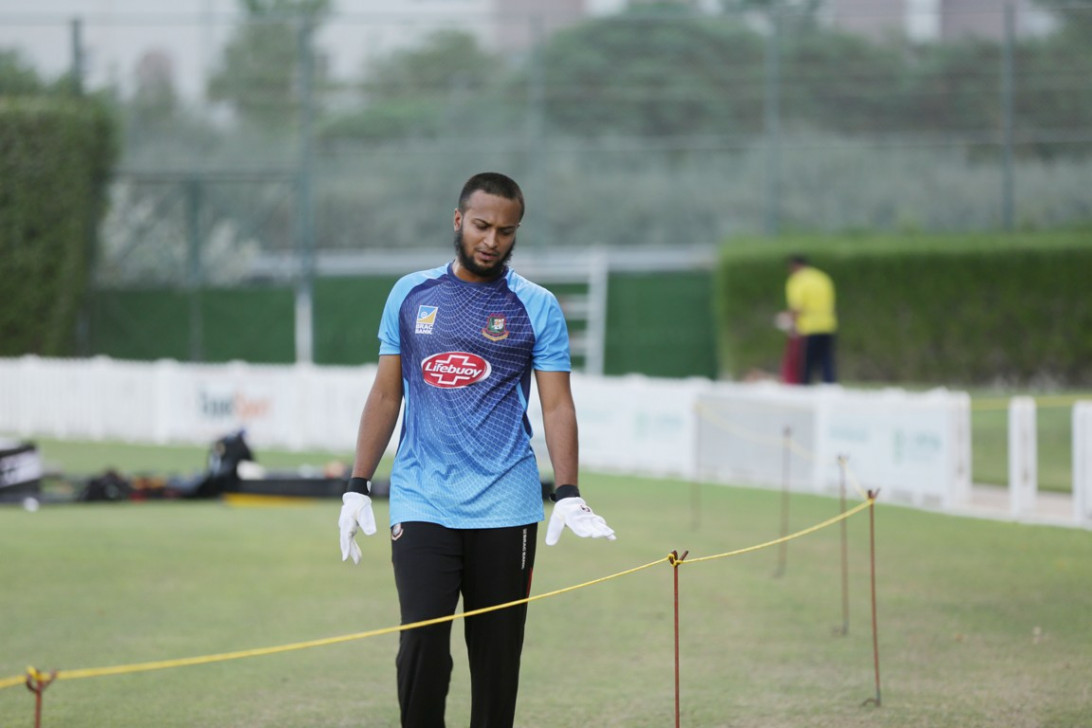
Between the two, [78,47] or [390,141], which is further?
[390,141]

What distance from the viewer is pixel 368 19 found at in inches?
1157

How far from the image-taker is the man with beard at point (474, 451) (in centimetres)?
496

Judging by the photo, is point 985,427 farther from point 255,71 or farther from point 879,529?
point 255,71

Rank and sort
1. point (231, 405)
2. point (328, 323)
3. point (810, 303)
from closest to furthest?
point (810, 303) < point (231, 405) < point (328, 323)

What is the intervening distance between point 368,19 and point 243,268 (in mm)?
5309

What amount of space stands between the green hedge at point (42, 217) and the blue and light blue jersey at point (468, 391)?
74.5 ft

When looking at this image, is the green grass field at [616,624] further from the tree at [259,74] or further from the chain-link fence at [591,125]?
the tree at [259,74]

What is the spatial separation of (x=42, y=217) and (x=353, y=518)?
Answer: 22968mm

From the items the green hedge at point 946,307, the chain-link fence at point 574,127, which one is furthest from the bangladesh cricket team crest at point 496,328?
the chain-link fence at point 574,127

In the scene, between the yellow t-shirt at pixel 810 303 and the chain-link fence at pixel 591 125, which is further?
the chain-link fence at pixel 591 125

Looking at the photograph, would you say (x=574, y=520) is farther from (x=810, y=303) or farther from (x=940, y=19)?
(x=940, y=19)

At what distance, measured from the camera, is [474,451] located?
498 cm

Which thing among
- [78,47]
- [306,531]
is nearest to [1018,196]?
[78,47]

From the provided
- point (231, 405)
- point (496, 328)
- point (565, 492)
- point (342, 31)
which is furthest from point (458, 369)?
point (342, 31)
